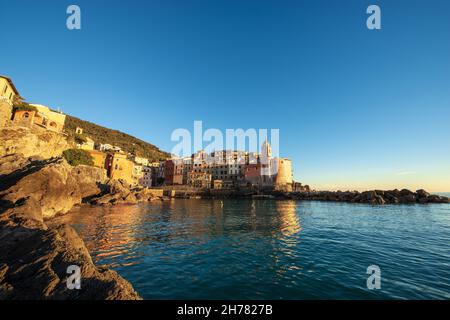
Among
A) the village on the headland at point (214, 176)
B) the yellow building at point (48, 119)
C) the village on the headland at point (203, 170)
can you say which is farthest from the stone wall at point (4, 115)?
the village on the headland at point (203, 170)

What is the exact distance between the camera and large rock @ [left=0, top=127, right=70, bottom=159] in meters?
29.1

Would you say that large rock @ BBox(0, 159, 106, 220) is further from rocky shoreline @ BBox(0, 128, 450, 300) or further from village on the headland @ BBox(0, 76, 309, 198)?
village on the headland @ BBox(0, 76, 309, 198)

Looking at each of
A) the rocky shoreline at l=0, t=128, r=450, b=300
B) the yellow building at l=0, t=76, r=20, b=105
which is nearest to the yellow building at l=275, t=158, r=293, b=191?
the rocky shoreline at l=0, t=128, r=450, b=300

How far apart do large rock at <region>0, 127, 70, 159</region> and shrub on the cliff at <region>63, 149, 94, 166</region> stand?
10715 millimetres

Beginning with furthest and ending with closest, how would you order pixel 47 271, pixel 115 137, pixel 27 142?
1. pixel 115 137
2. pixel 27 142
3. pixel 47 271

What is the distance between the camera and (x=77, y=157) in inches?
2208

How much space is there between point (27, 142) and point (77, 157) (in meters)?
24.9

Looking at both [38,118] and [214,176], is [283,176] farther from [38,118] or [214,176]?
[38,118]

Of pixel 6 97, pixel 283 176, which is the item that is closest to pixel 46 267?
pixel 6 97

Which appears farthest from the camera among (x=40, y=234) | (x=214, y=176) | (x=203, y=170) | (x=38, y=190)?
(x=203, y=170)

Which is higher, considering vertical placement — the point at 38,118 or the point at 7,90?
the point at 7,90
